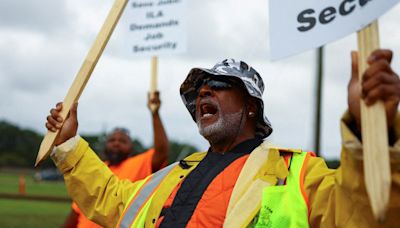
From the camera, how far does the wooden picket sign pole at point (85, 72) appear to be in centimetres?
339

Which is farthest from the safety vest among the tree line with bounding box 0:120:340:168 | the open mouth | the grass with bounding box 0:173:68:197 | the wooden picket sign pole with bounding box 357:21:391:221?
the tree line with bounding box 0:120:340:168

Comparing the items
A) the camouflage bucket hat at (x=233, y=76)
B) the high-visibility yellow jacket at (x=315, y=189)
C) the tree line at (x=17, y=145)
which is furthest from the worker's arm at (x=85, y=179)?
the tree line at (x=17, y=145)

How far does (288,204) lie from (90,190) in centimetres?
116

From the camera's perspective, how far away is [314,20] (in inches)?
95.9

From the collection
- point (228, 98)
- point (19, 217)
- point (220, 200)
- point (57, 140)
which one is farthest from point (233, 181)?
point (19, 217)

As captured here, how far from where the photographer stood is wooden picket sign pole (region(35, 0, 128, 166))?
11.1 feet

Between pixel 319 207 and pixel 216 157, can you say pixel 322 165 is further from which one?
pixel 216 157

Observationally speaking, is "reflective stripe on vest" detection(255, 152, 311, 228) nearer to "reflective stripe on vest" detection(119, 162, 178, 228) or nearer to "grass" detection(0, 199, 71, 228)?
"reflective stripe on vest" detection(119, 162, 178, 228)

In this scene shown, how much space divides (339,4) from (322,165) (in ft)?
2.56

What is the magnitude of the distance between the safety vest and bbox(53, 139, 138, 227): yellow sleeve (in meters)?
0.10

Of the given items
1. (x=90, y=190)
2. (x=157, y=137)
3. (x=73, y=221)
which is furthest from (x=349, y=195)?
(x=157, y=137)

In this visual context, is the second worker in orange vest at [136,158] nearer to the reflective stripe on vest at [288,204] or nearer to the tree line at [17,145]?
the reflective stripe on vest at [288,204]

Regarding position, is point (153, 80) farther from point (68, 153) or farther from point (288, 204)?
point (288, 204)

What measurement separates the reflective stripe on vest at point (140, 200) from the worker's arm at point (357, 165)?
102cm
